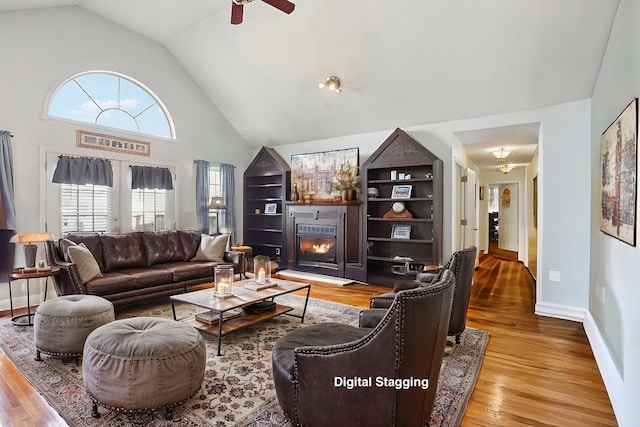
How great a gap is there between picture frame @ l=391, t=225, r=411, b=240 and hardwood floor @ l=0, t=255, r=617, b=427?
1.60m

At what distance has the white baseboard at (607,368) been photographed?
2.18 meters

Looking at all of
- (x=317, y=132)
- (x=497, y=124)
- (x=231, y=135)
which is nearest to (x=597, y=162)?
(x=497, y=124)

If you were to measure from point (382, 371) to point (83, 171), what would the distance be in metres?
5.21

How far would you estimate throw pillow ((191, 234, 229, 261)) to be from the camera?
5.34m

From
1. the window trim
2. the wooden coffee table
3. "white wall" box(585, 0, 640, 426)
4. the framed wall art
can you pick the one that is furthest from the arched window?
"white wall" box(585, 0, 640, 426)

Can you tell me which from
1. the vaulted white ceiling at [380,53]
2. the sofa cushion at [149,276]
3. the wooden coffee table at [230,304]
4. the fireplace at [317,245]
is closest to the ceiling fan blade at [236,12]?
the vaulted white ceiling at [380,53]

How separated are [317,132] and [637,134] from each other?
506 cm

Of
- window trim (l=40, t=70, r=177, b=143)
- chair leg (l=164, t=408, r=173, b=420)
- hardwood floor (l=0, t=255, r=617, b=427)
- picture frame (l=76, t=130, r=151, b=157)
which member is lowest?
hardwood floor (l=0, t=255, r=617, b=427)

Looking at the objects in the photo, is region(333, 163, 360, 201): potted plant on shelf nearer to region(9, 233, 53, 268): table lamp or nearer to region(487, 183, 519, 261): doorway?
region(9, 233, 53, 268): table lamp

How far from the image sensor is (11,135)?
14.3 ft

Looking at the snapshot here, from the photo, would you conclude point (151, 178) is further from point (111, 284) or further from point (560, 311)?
point (560, 311)

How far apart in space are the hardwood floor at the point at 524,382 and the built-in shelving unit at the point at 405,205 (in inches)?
57.5

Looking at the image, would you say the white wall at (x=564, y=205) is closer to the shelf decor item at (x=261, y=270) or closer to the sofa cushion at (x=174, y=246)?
the shelf decor item at (x=261, y=270)

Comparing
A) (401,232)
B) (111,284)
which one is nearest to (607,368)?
(401,232)
